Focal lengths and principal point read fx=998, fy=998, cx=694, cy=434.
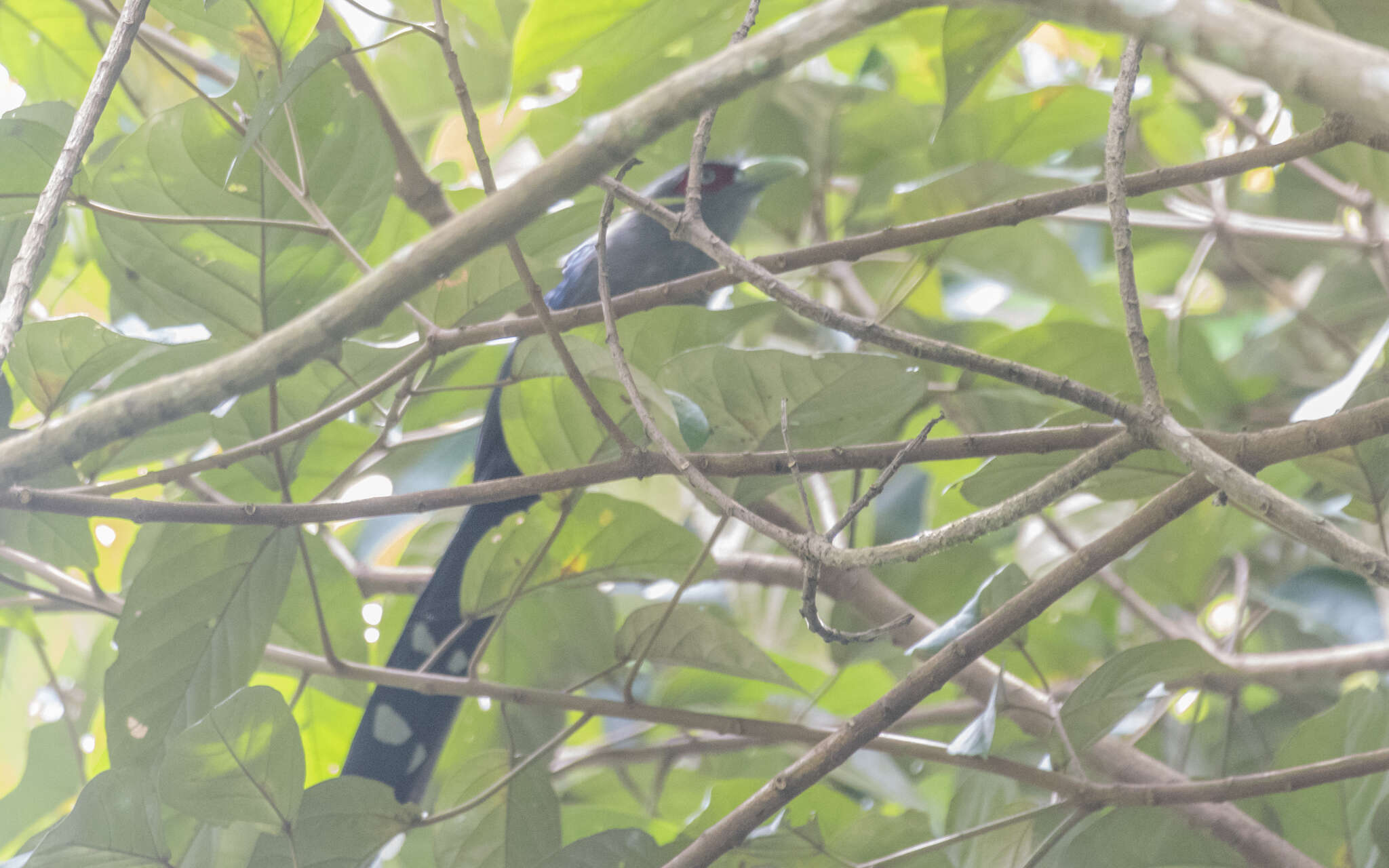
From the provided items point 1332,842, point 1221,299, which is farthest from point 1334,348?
point 1332,842

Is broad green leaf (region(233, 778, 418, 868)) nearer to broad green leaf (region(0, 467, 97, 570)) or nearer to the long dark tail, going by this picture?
the long dark tail

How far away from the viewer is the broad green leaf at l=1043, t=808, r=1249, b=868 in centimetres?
106

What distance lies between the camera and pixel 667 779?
1.67 meters


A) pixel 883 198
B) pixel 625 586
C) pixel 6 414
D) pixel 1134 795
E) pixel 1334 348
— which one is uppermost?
pixel 883 198

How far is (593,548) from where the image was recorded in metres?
1.23

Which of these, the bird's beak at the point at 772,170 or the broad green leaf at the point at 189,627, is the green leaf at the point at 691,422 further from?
the bird's beak at the point at 772,170

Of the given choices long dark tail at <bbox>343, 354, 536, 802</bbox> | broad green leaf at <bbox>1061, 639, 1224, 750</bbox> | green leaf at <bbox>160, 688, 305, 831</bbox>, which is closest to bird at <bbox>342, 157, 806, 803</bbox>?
long dark tail at <bbox>343, 354, 536, 802</bbox>

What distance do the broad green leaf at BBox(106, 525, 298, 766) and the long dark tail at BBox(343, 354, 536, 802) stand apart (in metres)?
0.21

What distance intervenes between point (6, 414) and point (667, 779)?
1.09 m

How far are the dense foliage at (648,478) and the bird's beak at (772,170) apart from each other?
47 millimetres

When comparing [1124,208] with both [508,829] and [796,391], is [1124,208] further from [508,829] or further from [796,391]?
[508,829]

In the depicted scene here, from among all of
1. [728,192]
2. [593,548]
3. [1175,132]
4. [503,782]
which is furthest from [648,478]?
[1175,132]

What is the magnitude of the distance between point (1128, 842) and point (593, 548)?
2.23 ft

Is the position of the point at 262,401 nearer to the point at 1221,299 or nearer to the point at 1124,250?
the point at 1124,250
